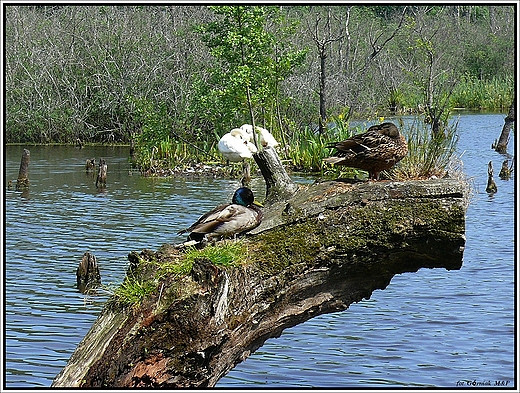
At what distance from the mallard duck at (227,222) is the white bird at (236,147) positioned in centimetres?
1248

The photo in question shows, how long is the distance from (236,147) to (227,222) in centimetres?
1279

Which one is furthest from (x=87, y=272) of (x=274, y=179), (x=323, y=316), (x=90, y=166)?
(x=90, y=166)

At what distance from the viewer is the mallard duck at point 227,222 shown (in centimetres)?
507

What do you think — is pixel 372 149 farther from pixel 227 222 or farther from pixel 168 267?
pixel 168 267

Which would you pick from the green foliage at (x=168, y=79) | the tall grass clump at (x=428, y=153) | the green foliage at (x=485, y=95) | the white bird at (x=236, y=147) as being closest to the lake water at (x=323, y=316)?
the tall grass clump at (x=428, y=153)

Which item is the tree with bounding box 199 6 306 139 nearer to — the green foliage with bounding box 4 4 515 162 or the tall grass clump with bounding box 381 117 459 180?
Answer: the green foliage with bounding box 4 4 515 162

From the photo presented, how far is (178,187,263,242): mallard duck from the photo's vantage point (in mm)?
5070

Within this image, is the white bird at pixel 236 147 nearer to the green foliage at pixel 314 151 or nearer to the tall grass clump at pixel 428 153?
the green foliage at pixel 314 151

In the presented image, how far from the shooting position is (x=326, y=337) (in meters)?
7.45

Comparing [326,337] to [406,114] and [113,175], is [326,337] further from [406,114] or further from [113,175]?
[406,114]

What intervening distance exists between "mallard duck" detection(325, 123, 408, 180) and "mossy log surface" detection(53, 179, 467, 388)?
21.7 inches

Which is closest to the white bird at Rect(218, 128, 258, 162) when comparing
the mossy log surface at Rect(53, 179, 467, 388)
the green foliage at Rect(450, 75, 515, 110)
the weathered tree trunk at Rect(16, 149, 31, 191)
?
the weathered tree trunk at Rect(16, 149, 31, 191)

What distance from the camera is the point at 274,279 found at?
4828mm

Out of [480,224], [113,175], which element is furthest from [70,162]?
→ [480,224]
